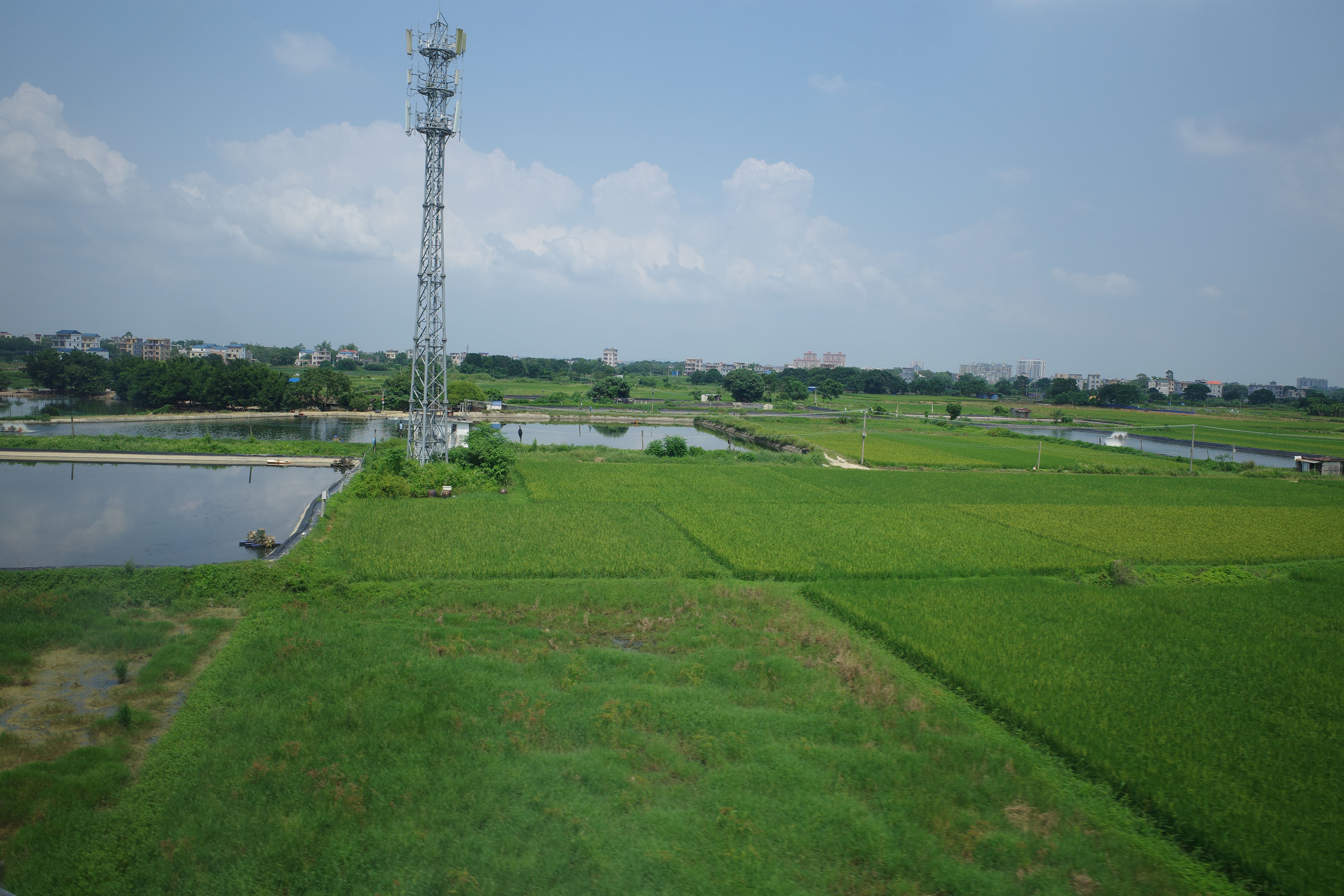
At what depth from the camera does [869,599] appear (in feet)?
41.7

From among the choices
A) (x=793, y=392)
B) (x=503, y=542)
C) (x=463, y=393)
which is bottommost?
(x=503, y=542)

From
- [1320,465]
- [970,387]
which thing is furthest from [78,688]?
[970,387]

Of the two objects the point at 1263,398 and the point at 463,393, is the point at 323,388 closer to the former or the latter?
the point at 463,393

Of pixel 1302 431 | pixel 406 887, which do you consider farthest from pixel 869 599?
pixel 1302 431

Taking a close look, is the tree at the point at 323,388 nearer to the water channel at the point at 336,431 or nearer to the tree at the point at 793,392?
the water channel at the point at 336,431

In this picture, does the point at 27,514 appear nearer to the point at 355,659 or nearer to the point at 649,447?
the point at 355,659

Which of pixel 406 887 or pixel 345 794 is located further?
pixel 345 794

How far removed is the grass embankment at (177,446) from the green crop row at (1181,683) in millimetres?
25067

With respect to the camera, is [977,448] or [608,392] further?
[608,392]

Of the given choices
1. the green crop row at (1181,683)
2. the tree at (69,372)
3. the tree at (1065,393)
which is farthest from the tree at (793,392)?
the green crop row at (1181,683)

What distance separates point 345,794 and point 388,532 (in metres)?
11.0

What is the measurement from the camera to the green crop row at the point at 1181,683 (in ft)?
21.4

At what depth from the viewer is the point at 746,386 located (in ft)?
263

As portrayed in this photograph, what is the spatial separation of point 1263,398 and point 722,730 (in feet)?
397
